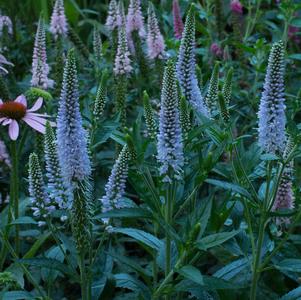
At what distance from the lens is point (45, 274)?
256 centimetres

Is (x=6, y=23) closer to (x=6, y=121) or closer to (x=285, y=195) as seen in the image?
(x=6, y=121)

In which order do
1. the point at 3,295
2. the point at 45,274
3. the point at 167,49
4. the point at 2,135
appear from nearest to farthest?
1. the point at 3,295
2. the point at 45,274
3. the point at 2,135
4. the point at 167,49

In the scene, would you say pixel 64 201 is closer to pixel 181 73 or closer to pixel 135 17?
pixel 181 73

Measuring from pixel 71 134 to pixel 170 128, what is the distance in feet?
0.98

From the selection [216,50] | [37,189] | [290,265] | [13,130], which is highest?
[216,50]

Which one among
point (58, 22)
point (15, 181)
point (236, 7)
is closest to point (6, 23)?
point (58, 22)

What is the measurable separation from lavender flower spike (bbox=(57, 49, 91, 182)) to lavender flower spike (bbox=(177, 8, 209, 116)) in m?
0.44

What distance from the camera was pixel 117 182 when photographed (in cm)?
224

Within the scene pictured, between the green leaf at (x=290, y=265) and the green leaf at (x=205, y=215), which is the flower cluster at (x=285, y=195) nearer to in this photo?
the green leaf at (x=290, y=265)

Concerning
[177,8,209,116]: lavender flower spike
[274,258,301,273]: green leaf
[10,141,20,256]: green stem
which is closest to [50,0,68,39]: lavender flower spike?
[10,141,20,256]: green stem

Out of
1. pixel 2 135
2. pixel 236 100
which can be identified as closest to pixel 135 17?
pixel 236 100

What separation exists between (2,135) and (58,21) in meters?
0.80

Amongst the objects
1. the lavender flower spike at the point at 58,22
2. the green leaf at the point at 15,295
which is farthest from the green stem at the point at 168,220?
the lavender flower spike at the point at 58,22

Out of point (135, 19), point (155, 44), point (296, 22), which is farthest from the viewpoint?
point (296, 22)
